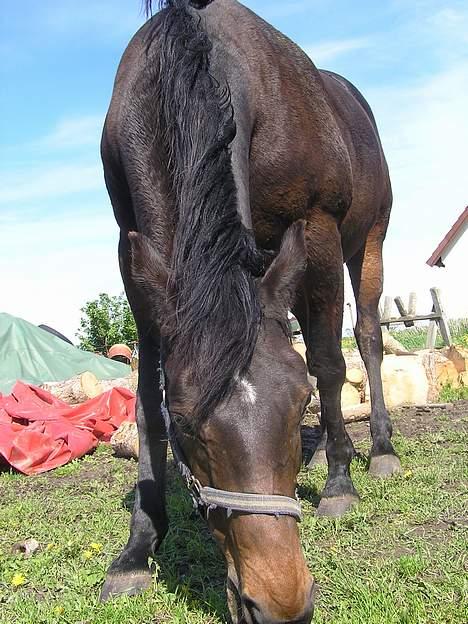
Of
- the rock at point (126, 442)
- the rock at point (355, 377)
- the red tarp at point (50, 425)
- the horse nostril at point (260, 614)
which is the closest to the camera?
the horse nostril at point (260, 614)

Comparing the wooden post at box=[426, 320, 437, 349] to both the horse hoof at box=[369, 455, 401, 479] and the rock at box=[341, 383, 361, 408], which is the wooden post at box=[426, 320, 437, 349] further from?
the horse hoof at box=[369, 455, 401, 479]

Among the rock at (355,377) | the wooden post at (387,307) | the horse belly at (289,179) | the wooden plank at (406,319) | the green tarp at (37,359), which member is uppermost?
the horse belly at (289,179)

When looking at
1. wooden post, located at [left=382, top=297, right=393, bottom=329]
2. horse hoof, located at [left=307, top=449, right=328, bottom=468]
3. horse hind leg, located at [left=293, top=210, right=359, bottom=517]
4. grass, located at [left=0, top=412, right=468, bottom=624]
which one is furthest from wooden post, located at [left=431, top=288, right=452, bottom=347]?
horse hind leg, located at [left=293, top=210, right=359, bottom=517]

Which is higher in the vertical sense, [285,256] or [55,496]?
[285,256]

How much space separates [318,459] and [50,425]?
271 centimetres

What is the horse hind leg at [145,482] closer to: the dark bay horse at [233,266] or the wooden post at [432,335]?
the dark bay horse at [233,266]

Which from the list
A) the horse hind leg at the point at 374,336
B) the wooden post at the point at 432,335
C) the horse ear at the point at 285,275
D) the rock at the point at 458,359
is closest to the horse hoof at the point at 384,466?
the horse hind leg at the point at 374,336

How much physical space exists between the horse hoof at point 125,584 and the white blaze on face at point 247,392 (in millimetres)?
1367

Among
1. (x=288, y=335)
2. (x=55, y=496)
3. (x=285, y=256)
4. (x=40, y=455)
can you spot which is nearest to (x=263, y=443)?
(x=288, y=335)

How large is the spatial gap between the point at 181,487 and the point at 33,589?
177 centimetres

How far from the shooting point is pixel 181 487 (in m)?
5.05

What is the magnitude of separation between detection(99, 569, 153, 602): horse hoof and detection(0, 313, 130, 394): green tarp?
807 centimetres

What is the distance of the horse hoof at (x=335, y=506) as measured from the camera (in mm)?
4094

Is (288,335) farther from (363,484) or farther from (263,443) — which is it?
(363,484)
